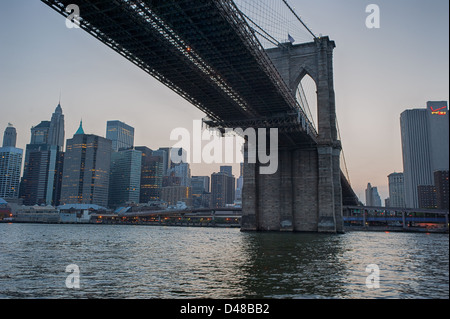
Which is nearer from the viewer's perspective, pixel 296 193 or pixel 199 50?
pixel 199 50

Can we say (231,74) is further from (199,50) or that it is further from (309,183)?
(309,183)

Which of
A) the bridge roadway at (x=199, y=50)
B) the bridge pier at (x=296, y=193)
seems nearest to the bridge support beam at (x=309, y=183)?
the bridge pier at (x=296, y=193)

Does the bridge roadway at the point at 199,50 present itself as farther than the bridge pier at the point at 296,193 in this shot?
No

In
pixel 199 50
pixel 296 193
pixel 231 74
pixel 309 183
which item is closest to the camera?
pixel 199 50

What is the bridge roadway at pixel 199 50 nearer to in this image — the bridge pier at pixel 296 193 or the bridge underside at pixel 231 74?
the bridge underside at pixel 231 74

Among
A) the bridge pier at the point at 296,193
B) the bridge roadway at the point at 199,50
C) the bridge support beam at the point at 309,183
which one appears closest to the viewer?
the bridge roadway at the point at 199,50

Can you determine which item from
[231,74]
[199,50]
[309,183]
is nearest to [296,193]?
[309,183]

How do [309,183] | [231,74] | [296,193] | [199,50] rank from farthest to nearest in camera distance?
[296,193], [309,183], [231,74], [199,50]

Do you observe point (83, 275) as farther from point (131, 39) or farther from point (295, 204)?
Answer: point (295, 204)

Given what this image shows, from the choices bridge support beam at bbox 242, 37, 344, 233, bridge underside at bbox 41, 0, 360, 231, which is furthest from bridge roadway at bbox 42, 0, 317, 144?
bridge support beam at bbox 242, 37, 344, 233

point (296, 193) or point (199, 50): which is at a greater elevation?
point (199, 50)
